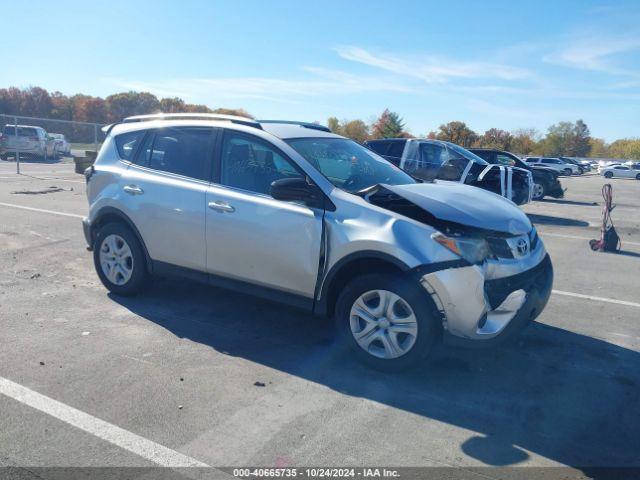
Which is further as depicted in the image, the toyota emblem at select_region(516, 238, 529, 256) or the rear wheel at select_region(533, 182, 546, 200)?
the rear wheel at select_region(533, 182, 546, 200)

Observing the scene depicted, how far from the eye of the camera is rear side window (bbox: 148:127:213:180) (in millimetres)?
5398

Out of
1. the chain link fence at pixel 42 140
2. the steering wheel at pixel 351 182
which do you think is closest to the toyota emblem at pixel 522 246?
the steering wheel at pixel 351 182

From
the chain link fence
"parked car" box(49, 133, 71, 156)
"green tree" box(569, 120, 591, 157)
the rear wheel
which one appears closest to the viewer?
the rear wheel

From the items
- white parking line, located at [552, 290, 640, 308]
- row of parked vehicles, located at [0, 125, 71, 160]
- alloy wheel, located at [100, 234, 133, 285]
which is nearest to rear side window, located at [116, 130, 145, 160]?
alloy wheel, located at [100, 234, 133, 285]

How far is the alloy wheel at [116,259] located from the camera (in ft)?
19.5

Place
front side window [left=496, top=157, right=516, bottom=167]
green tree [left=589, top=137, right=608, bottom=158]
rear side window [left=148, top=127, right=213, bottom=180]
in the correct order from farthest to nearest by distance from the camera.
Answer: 1. green tree [left=589, top=137, right=608, bottom=158]
2. front side window [left=496, top=157, right=516, bottom=167]
3. rear side window [left=148, top=127, right=213, bottom=180]

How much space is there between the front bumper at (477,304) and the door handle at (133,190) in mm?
3031

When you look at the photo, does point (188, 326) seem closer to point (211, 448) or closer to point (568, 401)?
point (211, 448)

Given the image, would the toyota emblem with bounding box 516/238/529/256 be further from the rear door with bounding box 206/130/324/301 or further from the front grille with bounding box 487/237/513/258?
the rear door with bounding box 206/130/324/301

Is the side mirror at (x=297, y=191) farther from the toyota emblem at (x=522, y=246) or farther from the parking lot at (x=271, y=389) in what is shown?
the toyota emblem at (x=522, y=246)

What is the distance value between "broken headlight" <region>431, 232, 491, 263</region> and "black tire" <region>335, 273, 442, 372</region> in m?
0.36

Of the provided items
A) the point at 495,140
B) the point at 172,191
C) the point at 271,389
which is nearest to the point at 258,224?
the point at 172,191

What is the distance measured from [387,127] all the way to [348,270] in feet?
190

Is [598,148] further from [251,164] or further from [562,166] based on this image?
[251,164]
